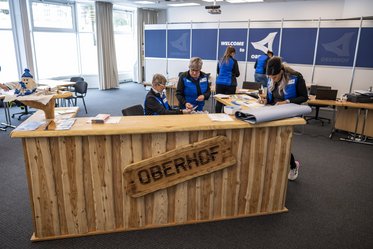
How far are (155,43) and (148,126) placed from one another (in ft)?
24.2

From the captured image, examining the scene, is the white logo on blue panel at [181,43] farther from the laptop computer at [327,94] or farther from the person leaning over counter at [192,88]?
the person leaning over counter at [192,88]

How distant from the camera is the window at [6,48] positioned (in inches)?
293

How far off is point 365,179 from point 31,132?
3.70 metres

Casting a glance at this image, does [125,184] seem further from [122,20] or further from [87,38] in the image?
[122,20]

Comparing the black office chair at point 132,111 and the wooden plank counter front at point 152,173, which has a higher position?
the black office chair at point 132,111

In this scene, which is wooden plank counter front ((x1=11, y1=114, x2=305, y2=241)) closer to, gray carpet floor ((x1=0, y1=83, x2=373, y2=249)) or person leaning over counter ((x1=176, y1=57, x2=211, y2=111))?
gray carpet floor ((x1=0, y1=83, x2=373, y2=249))

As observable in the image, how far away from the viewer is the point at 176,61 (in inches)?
347

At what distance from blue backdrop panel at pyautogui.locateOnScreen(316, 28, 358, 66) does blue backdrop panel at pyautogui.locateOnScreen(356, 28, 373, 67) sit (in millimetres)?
134

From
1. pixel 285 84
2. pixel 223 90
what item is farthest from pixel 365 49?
pixel 285 84

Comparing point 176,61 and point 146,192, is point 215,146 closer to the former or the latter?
point 146,192

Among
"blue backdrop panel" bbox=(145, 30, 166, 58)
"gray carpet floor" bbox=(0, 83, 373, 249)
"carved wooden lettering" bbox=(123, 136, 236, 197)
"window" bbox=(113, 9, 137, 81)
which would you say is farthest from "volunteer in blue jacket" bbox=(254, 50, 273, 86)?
"window" bbox=(113, 9, 137, 81)

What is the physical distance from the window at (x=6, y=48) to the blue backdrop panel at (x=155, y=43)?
12.2 feet

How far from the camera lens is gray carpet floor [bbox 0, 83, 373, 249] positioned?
237cm

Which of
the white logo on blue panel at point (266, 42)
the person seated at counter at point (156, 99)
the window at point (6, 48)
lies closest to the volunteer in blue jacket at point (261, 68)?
the white logo on blue panel at point (266, 42)
